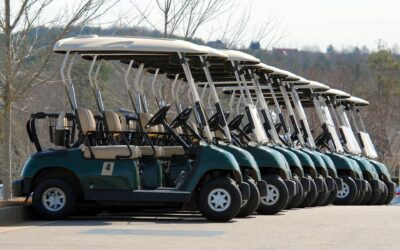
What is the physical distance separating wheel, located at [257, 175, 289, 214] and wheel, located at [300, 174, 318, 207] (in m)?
1.94

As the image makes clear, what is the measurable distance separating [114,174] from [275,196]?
264 centimetres

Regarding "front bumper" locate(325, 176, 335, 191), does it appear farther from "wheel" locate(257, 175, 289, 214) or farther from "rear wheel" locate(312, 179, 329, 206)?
"wheel" locate(257, 175, 289, 214)

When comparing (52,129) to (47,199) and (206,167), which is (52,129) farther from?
(206,167)

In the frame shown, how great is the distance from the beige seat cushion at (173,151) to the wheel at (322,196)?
3489 millimetres

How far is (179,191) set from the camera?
14164 mm

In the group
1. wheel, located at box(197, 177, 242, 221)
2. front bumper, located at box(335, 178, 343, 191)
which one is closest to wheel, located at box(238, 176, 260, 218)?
wheel, located at box(197, 177, 242, 221)

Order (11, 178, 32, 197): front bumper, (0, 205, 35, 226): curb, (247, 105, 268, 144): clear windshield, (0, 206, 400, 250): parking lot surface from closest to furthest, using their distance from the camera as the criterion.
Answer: (0, 206, 400, 250): parking lot surface < (0, 205, 35, 226): curb < (11, 178, 32, 197): front bumper < (247, 105, 268, 144): clear windshield

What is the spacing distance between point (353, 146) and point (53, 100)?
19.6m

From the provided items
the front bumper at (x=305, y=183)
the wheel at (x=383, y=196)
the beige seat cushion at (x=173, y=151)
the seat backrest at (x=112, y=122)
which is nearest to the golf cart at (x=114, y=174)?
the seat backrest at (x=112, y=122)

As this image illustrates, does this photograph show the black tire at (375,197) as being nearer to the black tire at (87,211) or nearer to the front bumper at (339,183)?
the front bumper at (339,183)

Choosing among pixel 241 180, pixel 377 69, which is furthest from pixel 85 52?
pixel 377 69

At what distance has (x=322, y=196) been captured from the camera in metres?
18.6

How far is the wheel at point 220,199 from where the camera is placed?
1398cm

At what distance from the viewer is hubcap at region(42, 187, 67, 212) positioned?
14242 mm
